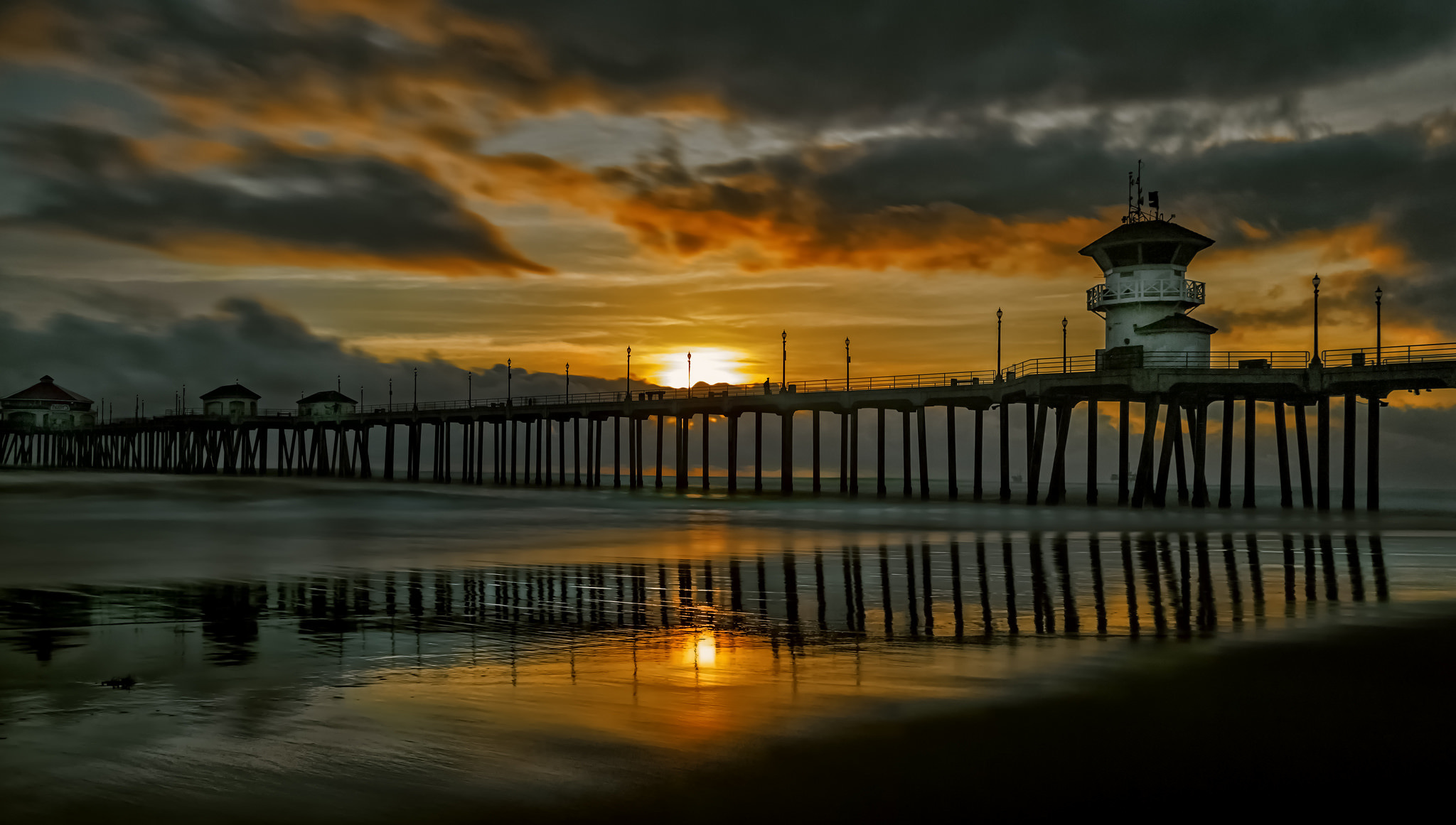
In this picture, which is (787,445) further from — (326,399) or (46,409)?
(46,409)

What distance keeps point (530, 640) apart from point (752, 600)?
4.36m

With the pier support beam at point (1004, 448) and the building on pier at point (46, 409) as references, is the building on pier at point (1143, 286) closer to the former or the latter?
the pier support beam at point (1004, 448)

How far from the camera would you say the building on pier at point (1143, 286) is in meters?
48.6

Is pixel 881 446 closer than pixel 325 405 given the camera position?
Yes

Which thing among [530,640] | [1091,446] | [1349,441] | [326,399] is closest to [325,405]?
[326,399]

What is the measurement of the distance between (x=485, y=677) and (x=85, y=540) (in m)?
20.3

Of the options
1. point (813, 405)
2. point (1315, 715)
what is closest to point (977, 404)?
point (813, 405)

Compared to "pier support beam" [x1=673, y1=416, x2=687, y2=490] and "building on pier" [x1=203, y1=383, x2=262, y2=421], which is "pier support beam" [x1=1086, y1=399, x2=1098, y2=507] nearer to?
"pier support beam" [x1=673, y1=416, x2=687, y2=490]

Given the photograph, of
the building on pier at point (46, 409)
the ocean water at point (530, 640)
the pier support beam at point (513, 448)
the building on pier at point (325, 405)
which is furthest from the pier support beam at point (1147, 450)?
the building on pier at point (46, 409)

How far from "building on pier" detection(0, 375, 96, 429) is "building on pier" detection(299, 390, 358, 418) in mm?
47387

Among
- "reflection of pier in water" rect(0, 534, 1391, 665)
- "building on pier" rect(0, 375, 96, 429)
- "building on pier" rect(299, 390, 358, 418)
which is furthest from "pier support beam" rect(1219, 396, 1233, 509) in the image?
"building on pier" rect(0, 375, 96, 429)

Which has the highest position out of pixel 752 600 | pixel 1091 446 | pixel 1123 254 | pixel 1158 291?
pixel 1123 254

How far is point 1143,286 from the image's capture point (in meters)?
49.3

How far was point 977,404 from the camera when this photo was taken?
50.3 metres
